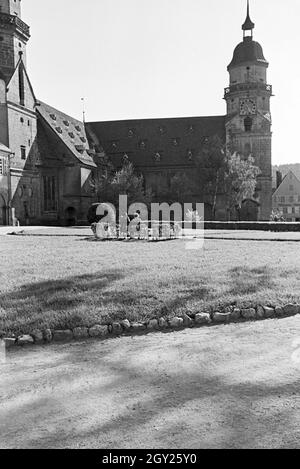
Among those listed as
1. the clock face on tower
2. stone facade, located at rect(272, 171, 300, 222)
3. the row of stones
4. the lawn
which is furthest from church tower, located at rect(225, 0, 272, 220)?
the row of stones

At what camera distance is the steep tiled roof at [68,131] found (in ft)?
186

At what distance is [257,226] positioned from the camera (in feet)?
123

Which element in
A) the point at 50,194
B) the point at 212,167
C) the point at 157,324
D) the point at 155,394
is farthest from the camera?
the point at 50,194

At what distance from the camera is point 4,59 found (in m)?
49.2

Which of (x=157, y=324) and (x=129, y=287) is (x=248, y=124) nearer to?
(x=129, y=287)

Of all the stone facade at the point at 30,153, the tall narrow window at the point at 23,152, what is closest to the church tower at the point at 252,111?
the stone facade at the point at 30,153

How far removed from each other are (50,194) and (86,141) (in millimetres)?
13874

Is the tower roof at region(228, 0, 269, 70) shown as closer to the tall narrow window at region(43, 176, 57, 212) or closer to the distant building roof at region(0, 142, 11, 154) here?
the tall narrow window at region(43, 176, 57, 212)

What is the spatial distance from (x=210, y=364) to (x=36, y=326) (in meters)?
2.84

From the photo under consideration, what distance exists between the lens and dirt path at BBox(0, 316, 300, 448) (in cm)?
364

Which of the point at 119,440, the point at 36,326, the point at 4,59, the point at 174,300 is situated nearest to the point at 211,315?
the point at 174,300

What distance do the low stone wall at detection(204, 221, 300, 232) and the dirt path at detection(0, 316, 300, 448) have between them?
30.3m

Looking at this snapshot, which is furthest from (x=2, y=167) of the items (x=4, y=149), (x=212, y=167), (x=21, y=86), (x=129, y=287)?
(x=129, y=287)

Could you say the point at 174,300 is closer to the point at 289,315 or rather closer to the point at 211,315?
the point at 211,315
